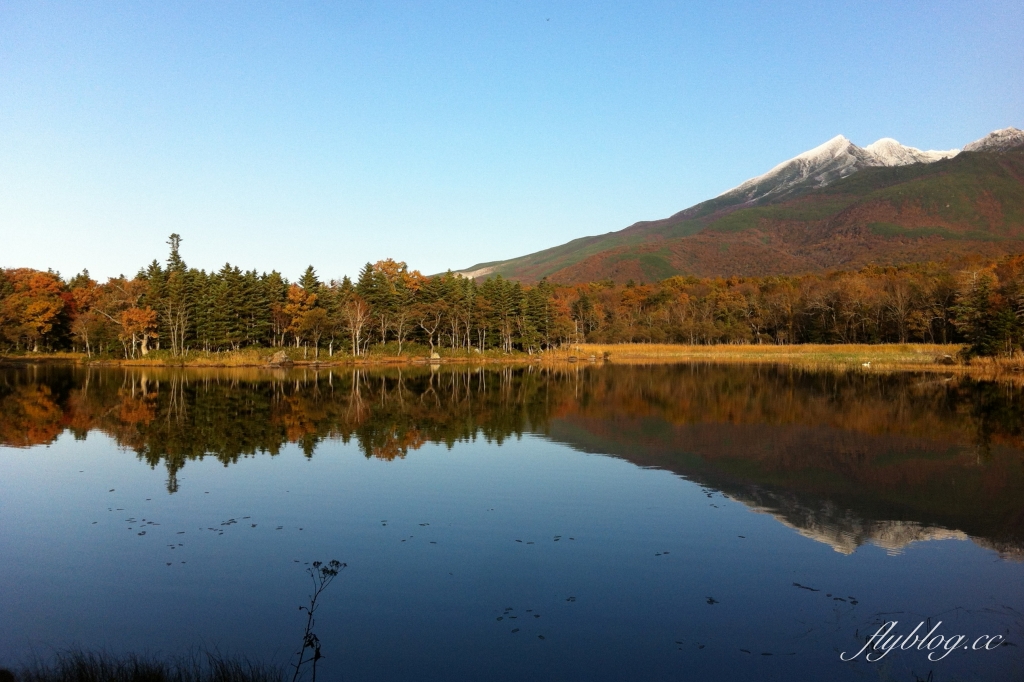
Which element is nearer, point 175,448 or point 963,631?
point 963,631

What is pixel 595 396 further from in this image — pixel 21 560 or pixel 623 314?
pixel 623 314

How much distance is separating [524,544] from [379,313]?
71.0m

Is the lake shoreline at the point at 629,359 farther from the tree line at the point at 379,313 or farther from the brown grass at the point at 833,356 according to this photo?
the tree line at the point at 379,313

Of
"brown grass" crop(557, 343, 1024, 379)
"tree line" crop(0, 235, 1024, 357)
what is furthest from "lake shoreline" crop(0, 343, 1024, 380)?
"tree line" crop(0, 235, 1024, 357)

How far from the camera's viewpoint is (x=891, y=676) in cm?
745

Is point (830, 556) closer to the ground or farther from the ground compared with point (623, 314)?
closer to the ground

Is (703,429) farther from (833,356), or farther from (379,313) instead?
(833,356)

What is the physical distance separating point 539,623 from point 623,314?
125271mm

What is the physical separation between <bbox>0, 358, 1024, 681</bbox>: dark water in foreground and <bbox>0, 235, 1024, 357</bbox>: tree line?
4900 centimetres

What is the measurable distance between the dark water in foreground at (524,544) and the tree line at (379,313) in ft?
161

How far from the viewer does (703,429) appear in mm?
25938

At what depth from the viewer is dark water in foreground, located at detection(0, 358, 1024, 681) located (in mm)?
8016

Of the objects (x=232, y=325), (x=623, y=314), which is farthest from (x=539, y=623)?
(x=623, y=314)

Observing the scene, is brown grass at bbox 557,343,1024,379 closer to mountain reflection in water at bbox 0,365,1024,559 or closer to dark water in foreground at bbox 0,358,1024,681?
mountain reflection in water at bbox 0,365,1024,559
